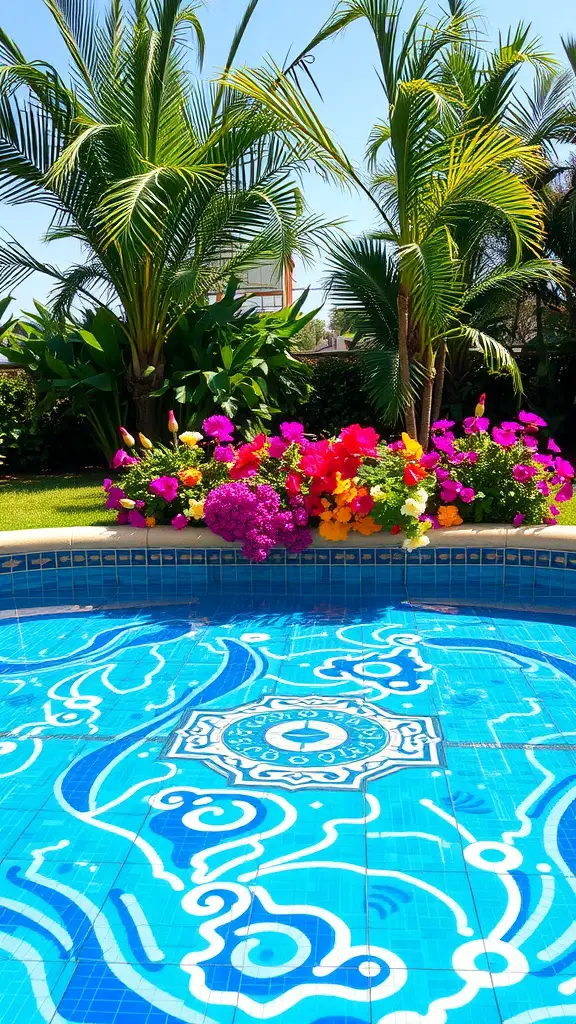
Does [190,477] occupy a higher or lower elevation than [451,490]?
higher

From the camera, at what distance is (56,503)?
29.0ft

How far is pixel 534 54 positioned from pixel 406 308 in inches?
117

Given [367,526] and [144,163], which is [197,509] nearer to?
[367,526]

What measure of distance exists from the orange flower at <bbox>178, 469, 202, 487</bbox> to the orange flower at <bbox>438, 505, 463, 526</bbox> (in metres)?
1.81

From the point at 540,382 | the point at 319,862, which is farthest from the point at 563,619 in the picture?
the point at 540,382

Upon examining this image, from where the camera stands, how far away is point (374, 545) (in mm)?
6289

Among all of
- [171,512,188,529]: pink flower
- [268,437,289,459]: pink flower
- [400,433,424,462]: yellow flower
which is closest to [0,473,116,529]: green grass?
[171,512,188,529]: pink flower

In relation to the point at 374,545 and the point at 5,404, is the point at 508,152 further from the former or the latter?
the point at 5,404

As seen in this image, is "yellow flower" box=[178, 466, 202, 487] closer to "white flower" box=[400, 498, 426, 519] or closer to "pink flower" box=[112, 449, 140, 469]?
"pink flower" box=[112, 449, 140, 469]

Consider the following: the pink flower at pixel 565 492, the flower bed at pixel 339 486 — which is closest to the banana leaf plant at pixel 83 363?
the flower bed at pixel 339 486

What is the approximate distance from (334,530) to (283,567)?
1.63 feet

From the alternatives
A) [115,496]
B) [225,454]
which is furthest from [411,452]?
[115,496]

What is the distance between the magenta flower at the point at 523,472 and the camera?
20.6ft

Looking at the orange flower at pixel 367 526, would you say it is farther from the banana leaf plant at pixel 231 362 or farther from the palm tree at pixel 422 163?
the banana leaf plant at pixel 231 362
